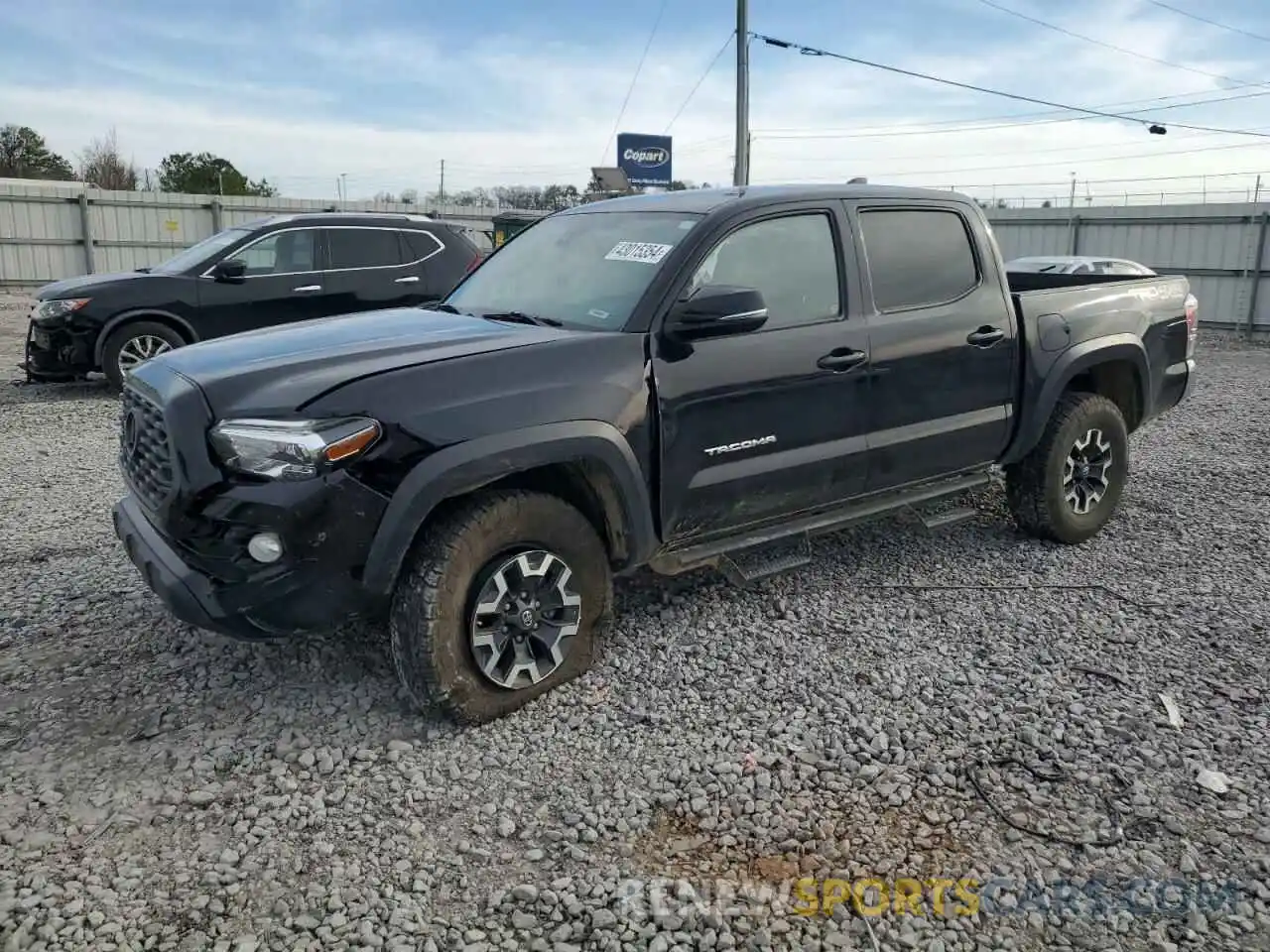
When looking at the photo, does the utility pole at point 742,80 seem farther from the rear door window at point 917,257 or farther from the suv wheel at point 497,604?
the suv wheel at point 497,604

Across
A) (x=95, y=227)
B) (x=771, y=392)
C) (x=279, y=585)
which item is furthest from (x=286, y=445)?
(x=95, y=227)

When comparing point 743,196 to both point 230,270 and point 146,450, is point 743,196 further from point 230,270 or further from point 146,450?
point 230,270

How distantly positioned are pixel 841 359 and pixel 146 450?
2751 millimetres

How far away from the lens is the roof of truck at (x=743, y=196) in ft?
14.2

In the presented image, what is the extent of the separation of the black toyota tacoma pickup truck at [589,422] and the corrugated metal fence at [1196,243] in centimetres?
1453

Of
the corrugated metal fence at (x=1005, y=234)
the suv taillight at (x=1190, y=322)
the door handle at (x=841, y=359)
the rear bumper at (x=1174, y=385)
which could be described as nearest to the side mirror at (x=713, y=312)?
the door handle at (x=841, y=359)

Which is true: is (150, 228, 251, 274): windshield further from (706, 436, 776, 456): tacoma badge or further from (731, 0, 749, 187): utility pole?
(731, 0, 749, 187): utility pole

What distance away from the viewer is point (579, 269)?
438cm

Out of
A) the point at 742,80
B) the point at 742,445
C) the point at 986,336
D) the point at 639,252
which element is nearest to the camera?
the point at 742,445

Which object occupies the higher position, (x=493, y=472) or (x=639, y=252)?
(x=639, y=252)

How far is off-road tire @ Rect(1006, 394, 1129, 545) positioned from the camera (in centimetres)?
536

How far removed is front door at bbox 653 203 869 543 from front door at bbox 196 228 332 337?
22.7ft

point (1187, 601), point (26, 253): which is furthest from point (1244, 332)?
point (26, 253)

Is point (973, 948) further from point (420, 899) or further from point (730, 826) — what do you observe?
point (420, 899)
